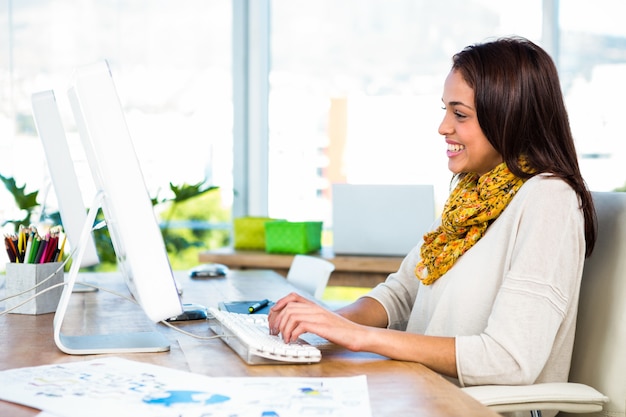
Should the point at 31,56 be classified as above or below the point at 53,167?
above

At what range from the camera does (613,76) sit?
4.29 metres

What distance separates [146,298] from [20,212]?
304 centimetres

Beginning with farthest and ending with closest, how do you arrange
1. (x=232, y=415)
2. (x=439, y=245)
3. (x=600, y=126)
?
1. (x=600, y=126)
2. (x=439, y=245)
3. (x=232, y=415)

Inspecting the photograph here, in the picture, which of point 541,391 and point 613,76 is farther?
point 613,76

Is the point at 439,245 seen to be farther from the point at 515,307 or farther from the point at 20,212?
the point at 20,212

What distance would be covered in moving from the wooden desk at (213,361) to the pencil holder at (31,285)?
0.10 ft

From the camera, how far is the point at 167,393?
1110 mm

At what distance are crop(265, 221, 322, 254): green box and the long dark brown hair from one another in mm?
1803

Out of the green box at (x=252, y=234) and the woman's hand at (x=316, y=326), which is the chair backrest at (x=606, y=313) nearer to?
the woman's hand at (x=316, y=326)

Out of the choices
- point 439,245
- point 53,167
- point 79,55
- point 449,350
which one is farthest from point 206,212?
point 449,350

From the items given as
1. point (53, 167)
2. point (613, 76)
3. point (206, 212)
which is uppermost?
point (613, 76)

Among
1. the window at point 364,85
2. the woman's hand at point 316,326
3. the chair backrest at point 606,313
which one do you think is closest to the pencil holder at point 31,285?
the woman's hand at point 316,326

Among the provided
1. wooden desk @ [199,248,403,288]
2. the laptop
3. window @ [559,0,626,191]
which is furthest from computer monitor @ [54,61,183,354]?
window @ [559,0,626,191]

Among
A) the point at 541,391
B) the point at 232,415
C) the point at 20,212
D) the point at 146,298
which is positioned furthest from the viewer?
the point at 20,212
